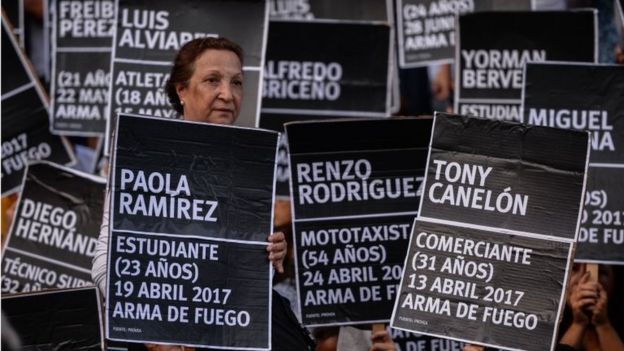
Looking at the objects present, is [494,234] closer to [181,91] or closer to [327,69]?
[181,91]

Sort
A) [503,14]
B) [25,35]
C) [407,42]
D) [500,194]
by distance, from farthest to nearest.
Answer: [25,35] → [407,42] → [503,14] → [500,194]

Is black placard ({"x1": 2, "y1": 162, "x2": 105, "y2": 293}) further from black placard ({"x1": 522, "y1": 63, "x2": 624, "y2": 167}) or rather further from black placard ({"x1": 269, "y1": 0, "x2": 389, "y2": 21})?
black placard ({"x1": 522, "y1": 63, "x2": 624, "y2": 167})

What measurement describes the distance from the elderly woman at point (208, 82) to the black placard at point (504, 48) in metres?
2.15

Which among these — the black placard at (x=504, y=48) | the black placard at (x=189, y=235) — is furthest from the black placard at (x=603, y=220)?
the black placard at (x=189, y=235)

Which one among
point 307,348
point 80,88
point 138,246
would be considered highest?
point 80,88

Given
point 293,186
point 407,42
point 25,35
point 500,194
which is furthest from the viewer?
point 25,35

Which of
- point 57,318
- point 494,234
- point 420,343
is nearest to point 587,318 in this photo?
point 420,343

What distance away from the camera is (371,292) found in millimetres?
6523

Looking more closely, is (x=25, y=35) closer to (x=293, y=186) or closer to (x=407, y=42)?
(x=407, y=42)

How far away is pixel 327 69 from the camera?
26.0 feet

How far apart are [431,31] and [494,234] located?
307 cm

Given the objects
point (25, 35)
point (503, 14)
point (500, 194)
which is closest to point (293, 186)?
point (500, 194)

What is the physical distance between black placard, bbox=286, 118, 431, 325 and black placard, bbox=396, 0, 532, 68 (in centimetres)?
194

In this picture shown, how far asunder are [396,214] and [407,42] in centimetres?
214
